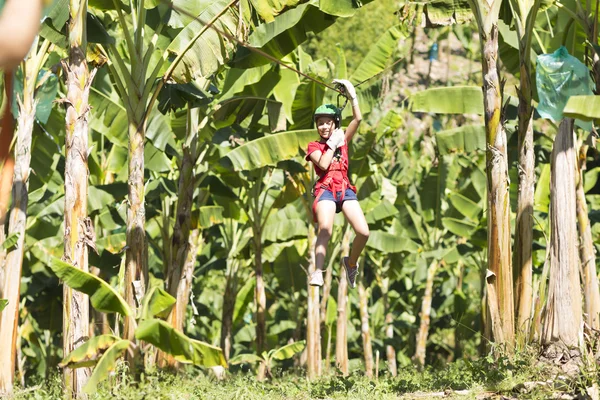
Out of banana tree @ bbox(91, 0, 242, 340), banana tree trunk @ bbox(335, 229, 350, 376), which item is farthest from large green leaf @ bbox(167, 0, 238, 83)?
banana tree trunk @ bbox(335, 229, 350, 376)

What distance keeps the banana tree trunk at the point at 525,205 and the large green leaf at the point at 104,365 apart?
161 inches

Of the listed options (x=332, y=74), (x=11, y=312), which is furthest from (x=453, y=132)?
(x=11, y=312)

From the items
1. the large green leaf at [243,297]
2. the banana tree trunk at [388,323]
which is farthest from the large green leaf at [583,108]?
the large green leaf at [243,297]

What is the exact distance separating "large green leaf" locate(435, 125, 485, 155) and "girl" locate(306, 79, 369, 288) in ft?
17.6

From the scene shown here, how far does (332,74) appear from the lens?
1269cm

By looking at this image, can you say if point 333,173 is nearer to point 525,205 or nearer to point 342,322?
point 525,205

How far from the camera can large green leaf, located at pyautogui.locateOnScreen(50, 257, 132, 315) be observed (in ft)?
18.0

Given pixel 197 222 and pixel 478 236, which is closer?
pixel 197 222

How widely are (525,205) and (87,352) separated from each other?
4460 millimetres

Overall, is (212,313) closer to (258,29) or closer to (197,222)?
(197,222)

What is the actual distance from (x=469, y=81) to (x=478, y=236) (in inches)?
320

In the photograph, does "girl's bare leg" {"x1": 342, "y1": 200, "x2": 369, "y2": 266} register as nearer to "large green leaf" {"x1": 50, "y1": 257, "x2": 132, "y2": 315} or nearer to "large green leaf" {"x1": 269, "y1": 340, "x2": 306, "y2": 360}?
"large green leaf" {"x1": 50, "y1": 257, "x2": 132, "y2": 315}

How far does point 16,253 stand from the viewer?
934 cm

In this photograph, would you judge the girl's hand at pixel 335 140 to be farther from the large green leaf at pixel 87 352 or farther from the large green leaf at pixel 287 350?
the large green leaf at pixel 287 350
